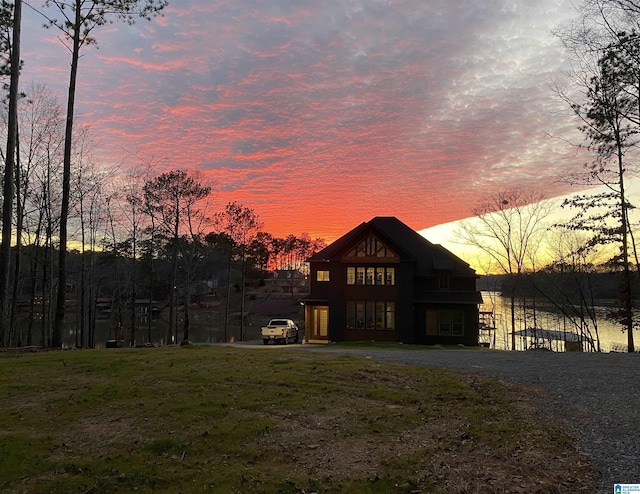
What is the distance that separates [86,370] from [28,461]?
7163mm

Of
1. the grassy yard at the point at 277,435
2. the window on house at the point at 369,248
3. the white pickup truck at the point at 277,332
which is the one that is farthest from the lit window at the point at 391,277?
the grassy yard at the point at 277,435

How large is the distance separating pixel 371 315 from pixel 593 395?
73.1 feet

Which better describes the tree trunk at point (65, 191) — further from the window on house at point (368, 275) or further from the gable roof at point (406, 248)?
the window on house at point (368, 275)

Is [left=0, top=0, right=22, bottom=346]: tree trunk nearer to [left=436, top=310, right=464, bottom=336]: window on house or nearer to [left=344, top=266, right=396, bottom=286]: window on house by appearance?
[left=344, top=266, right=396, bottom=286]: window on house

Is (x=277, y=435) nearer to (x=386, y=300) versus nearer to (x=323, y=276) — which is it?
(x=386, y=300)

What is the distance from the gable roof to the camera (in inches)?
1240

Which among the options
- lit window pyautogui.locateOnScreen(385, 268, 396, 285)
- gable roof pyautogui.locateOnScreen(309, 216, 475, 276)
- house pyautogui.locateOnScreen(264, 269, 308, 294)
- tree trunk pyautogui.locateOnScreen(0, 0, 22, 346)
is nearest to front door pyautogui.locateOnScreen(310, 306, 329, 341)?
gable roof pyautogui.locateOnScreen(309, 216, 475, 276)

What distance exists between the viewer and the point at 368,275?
32094 mm

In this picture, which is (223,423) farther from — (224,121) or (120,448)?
(224,121)

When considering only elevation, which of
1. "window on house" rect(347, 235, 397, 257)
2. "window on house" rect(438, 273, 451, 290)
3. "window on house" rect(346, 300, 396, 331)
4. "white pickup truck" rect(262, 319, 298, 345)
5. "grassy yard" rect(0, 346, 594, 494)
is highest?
"window on house" rect(347, 235, 397, 257)

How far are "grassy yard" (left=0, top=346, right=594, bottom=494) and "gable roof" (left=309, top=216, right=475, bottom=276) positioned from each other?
64.3 ft

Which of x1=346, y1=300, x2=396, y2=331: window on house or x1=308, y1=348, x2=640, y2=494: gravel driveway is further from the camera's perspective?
x1=346, y1=300, x2=396, y2=331: window on house

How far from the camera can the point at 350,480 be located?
574cm

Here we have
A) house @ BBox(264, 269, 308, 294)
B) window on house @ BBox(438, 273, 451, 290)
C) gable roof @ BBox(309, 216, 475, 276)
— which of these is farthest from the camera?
house @ BBox(264, 269, 308, 294)
